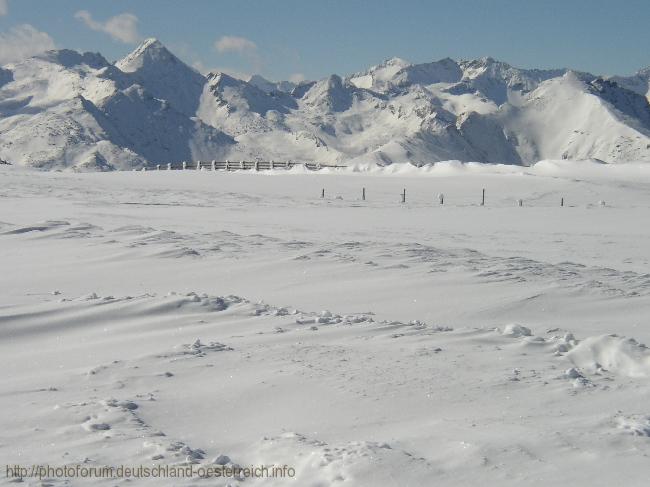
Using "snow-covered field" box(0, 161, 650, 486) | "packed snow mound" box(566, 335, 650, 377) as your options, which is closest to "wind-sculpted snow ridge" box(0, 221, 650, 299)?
"snow-covered field" box(0, 161, 650, 486)

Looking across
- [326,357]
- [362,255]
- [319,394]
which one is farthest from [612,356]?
[362,255]

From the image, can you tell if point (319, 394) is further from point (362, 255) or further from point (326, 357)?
point (362, 255)

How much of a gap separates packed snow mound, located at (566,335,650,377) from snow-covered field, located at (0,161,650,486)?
3 cm

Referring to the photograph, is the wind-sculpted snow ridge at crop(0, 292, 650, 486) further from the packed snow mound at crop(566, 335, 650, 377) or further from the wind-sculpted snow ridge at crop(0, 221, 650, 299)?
the wind-sculpted snow ridge at crop(0, 221, 650, 299)

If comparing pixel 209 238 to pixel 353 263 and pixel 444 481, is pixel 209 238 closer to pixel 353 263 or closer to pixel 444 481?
pixel 353 263

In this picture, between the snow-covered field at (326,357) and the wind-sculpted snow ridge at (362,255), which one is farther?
the wind-sculpted snow ridge at (362,255)

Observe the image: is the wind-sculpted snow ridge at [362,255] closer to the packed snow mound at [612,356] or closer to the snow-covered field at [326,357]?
the snow-covered field at [326,357]

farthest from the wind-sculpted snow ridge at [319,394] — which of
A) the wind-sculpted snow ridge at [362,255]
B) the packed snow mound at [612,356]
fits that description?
the wind-sculpted snow ridge at [362,255]

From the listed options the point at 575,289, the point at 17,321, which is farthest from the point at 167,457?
the point at 575,289

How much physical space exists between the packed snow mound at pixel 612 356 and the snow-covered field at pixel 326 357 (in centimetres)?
3

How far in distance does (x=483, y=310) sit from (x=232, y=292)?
384cm

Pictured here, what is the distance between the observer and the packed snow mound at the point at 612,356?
7.73m

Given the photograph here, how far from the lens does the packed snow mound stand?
7.73 m

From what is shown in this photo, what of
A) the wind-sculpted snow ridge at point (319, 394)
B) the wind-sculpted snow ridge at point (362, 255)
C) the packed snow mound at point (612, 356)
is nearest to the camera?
the wind-sculpted snow ridge at point (319, 394)
